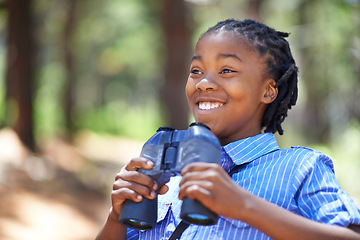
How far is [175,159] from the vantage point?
1.61 meters

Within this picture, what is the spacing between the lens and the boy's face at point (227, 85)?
A: 197 cm

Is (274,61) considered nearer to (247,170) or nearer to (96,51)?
(247,170)

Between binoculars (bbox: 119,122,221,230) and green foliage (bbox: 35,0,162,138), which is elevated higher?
green foliage (bbox: 35,0,162,138)

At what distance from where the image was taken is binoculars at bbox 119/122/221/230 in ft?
4.74

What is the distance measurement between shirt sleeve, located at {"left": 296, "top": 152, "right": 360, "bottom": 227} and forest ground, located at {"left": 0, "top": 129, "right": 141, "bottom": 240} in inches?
234

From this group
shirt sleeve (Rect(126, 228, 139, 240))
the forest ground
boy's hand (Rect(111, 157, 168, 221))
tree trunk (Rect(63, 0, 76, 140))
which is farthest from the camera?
tree trunk (Rect(63, 0, 76, 140))

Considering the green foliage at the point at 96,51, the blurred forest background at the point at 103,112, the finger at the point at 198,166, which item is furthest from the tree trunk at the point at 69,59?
the finger at the point at 198,166

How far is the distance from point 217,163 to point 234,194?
138mm

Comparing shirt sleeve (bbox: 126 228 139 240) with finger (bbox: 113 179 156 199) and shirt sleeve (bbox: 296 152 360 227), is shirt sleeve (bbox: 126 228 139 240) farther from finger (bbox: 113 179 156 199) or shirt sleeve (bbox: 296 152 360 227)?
shirt sleeve (bbox: 296 152 360 227)

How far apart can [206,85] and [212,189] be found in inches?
27.1

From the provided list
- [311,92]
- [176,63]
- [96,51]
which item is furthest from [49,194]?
[96,51]

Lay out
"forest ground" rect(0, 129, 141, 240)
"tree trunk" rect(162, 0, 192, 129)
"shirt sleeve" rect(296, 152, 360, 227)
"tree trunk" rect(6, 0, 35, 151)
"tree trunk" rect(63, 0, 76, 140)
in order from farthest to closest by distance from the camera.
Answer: "tree trunk" rect(63, 0, 76, 140) → "tree trunk" rect(6, 0, 35, 151) → "tree trunk" rect(162, 0, 192, 129) → "forest ground" rect(0, 129, 141, 240) → "shirt sleeve" rect(296, 152, 360, 227)

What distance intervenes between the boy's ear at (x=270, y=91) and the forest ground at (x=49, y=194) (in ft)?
18.6

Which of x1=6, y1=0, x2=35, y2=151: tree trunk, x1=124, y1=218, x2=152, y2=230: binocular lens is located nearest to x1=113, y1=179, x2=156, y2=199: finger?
x1=124, y1=218, x2=152, y2=230: binocular lens
